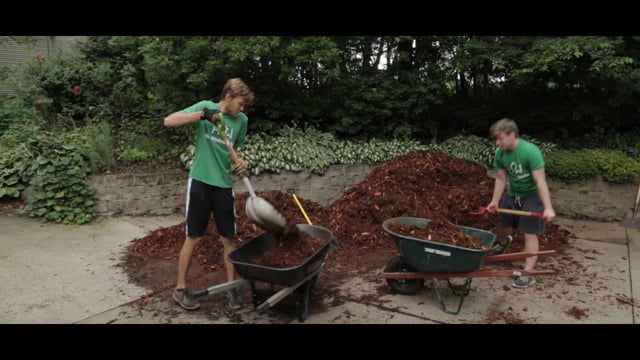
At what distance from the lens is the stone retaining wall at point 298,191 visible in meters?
Result: 6.63

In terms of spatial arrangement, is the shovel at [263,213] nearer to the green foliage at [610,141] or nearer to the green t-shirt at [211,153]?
the green t-shirt at [211,153]

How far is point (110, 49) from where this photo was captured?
994 cm

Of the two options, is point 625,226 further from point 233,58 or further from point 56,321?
point 56,321

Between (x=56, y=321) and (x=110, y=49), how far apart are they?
25.2ft

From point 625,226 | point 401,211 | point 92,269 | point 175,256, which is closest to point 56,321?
point 92,269

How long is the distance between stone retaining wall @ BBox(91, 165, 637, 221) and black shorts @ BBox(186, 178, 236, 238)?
10.8 ft

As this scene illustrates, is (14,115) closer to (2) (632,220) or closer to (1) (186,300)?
(1) (186,300)

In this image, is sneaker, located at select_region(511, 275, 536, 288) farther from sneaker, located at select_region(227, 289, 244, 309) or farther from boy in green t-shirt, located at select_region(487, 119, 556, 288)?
sneaker, located at select_region(227, 289, 244, 309)

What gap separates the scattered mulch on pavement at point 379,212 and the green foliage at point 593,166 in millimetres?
1502

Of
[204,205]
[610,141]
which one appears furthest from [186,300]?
[610,141]

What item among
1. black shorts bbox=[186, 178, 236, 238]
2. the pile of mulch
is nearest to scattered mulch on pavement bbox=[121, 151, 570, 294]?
the pile of mulch

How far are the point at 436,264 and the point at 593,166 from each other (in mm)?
4863

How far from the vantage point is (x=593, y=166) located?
7.33 meters

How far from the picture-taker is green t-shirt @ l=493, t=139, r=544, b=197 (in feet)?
13.9
